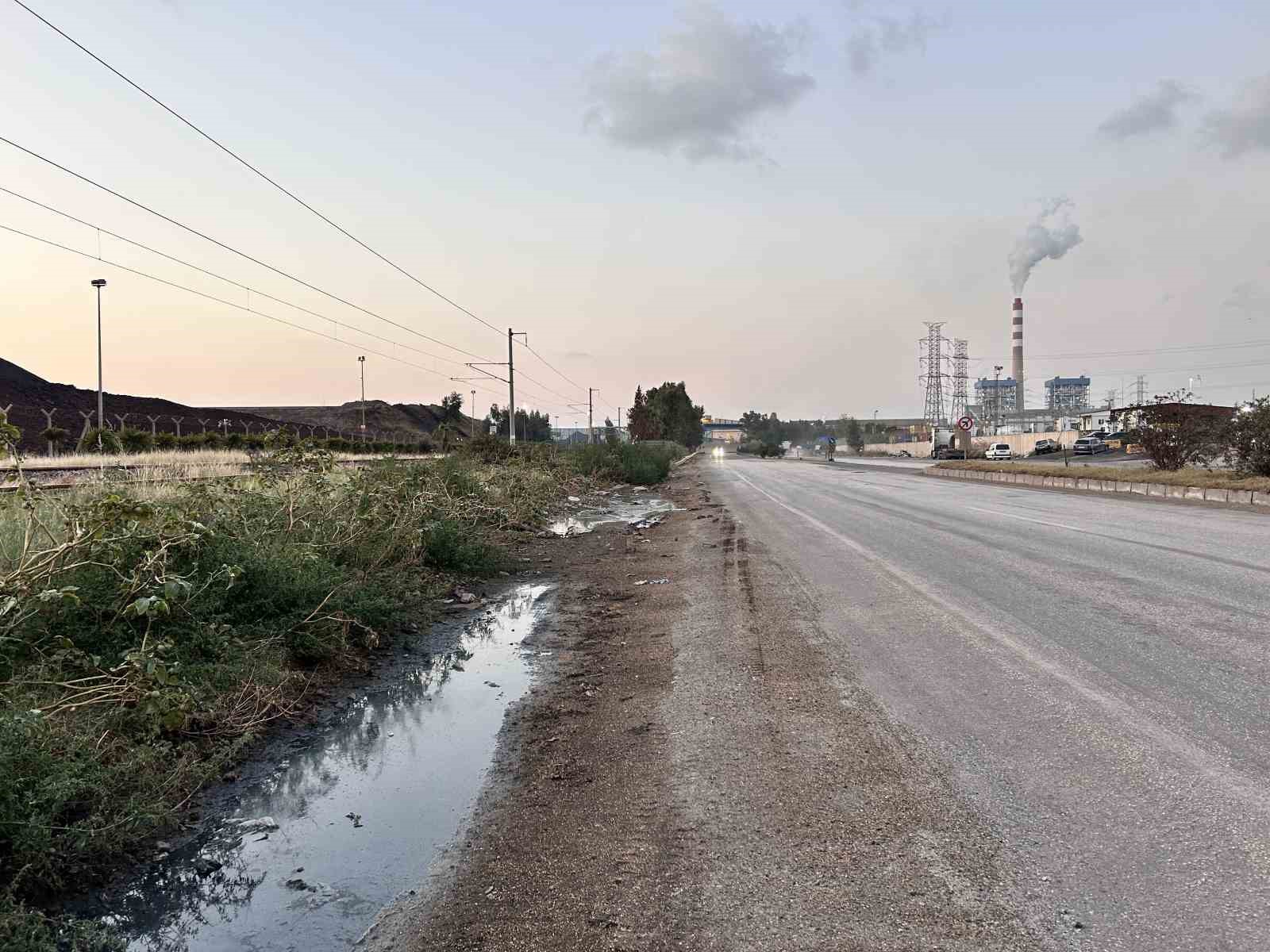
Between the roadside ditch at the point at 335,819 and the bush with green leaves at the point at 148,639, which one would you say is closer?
the roadside ditch at the point at 335,819

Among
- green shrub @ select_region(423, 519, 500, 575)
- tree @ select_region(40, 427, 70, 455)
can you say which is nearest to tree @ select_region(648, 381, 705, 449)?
tree @ select_region(40, 427, 70, 455)

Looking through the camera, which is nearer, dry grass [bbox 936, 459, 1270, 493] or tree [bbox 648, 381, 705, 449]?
dry grass [bbox 936, 459, 1270, 493]

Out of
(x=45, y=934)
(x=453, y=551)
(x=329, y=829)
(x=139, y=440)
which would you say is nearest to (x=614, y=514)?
(x=453, y=551)

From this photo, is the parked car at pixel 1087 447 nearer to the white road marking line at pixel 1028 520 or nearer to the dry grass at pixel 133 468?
the white road marking line at pixel 1028 520

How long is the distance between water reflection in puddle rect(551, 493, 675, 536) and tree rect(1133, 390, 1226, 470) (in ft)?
52.0

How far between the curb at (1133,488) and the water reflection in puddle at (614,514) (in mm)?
12548

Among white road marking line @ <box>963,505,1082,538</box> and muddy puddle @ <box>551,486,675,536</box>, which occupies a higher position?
white road marking line @ <box>963,505,1082,538</box>

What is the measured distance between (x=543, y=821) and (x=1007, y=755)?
7.45ft

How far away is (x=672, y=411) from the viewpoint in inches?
5084

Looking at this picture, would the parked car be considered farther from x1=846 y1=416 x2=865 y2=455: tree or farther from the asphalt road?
x1=846 y1=416 x2=865 y2=455: tree

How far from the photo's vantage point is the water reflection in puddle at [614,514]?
18172 mm

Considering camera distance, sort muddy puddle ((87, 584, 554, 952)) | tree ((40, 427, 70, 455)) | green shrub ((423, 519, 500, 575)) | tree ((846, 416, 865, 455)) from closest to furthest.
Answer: muddy puddle ((87, 584, 554, 952)) < green shrub ((423, 519, 500, 575)) < tree ((40, 427, 70, 455)) < tree ((846, 416, 865, 455))

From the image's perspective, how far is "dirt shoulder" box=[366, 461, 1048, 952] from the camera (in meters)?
2.60

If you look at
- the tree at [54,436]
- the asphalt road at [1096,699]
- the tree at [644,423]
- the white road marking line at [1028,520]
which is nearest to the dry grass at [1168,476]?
the white road marking line at [1028,520]
